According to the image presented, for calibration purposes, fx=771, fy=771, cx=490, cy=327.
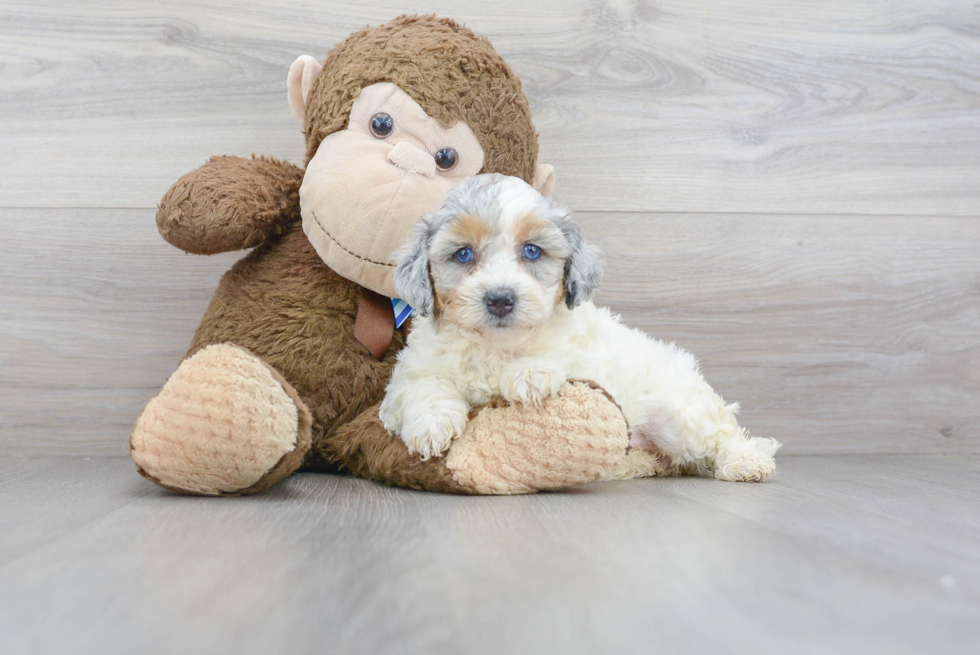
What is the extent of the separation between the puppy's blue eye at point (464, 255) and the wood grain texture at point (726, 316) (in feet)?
2.21

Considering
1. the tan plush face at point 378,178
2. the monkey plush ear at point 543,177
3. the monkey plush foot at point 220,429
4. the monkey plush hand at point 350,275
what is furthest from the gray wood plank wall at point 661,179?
the monkey plush foot at point 220,429

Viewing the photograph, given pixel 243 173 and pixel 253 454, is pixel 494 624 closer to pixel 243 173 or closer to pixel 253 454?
pixel 253 454

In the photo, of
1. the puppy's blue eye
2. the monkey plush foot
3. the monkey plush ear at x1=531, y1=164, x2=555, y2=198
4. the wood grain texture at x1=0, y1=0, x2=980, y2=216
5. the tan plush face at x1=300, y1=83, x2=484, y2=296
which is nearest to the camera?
the monkey plush foot

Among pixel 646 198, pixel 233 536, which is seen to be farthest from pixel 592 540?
pixel 646 198

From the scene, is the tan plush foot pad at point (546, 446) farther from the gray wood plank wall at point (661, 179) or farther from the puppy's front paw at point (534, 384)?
the gray wood plank wall at point (661, 179)

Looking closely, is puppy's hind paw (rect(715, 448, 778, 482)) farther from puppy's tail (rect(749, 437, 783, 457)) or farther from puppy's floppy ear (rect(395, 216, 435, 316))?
puppy's floppy ear (rect(395, 216, 435, 316))

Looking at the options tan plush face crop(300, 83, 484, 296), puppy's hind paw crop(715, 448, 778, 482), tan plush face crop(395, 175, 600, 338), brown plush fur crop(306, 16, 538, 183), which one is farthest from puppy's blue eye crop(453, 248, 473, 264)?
puppy's hind paw crop(715, 448, 778, 482)

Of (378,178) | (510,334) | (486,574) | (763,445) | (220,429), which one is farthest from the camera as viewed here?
(763,445)

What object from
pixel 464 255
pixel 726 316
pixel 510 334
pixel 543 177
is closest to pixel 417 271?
pixel 464 255

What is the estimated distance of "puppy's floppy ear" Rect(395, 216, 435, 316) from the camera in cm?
124

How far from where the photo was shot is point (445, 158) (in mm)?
1379

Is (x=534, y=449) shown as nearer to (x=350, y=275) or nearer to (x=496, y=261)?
(x=496, y=261)

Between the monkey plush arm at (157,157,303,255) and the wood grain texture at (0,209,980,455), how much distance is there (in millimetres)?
360

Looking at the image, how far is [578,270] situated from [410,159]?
355 mm
